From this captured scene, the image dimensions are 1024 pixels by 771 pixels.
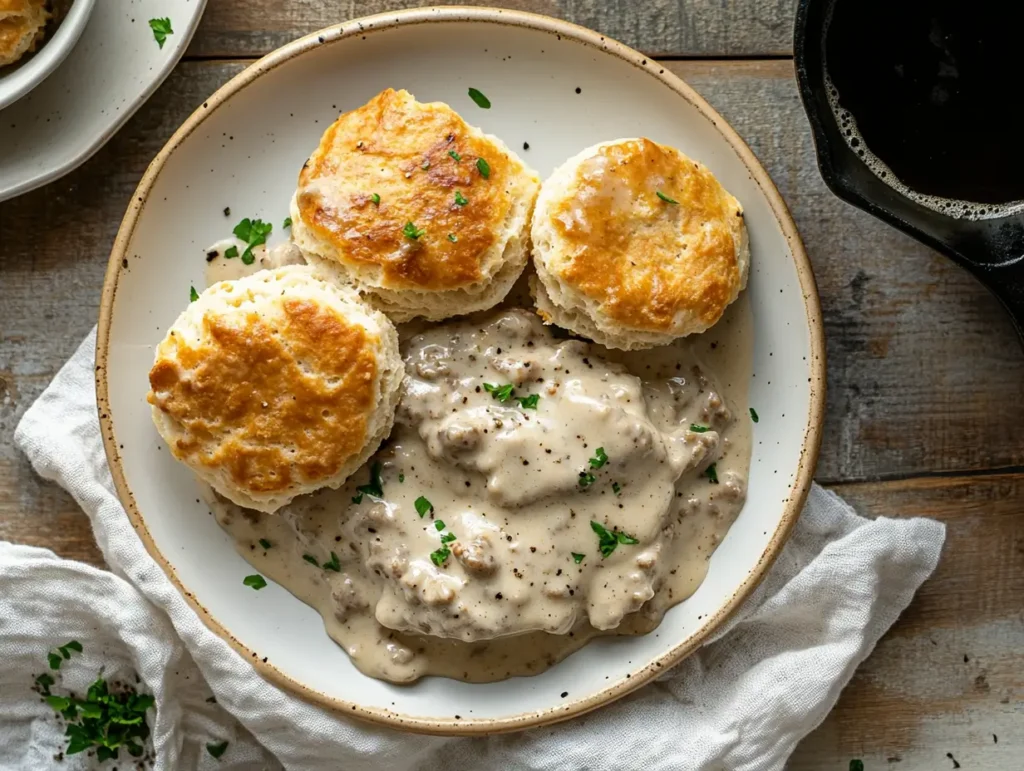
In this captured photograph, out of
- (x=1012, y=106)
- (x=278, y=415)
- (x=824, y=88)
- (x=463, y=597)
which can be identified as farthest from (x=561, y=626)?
(x=1012, y=106)

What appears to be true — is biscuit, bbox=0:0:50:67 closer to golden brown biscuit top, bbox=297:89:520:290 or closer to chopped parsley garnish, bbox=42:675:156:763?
golden brown biscuit top, bbox=297:89:520:290

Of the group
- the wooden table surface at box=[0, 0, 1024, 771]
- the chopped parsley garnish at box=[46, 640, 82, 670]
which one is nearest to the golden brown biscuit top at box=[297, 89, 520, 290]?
the wooden table surface at box=[0, 0, 1024, 771]

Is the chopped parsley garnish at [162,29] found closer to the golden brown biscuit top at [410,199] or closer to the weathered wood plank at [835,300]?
the weathered wood plank at [835,300]

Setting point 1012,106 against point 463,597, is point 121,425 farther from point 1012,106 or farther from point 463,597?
point 1012,106

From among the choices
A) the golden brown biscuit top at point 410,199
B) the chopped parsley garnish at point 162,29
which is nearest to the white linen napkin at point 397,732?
the chopped parsley garnish at point 162,29

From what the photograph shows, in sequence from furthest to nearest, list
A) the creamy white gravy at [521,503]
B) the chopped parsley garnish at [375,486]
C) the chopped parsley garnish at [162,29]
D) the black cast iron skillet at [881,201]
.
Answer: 1. the chopped parsley garnish at [162,29]
2. the chopped parsley garnish at [375,486]
3. the creamy white gravy at [521,503]
4. the black cast iron skillet at [881,201]

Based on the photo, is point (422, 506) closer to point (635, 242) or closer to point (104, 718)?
point (635, 242)
